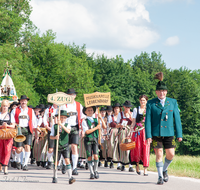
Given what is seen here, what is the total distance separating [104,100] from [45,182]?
7.91ft

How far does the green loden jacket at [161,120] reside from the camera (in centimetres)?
787

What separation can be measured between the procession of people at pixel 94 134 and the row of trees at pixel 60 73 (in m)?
23.7

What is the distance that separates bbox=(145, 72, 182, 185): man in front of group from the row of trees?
2807 cm

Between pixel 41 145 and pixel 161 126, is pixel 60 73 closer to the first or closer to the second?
pixel 41 145

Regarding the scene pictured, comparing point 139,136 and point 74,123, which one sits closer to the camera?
point 74,123

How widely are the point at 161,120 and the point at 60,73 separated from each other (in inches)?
1491

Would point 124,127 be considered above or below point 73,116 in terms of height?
below

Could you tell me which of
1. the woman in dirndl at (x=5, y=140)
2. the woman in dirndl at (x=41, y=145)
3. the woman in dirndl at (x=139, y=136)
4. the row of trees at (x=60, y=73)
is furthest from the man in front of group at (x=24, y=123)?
the row of trees at (x=60, y=73)

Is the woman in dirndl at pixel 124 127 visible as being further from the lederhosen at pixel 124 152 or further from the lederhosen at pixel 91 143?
the lederhosen at pixel 91 143

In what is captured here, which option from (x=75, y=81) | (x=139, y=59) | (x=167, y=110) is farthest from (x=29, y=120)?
(x=139, y=59)

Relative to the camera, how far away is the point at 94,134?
29.8ft

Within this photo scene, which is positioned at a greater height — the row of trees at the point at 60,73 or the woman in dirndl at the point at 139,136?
the row of trees at the point at 60,73

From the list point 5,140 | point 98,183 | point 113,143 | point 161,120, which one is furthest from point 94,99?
point 113,143

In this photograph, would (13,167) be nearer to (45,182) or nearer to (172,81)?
(45,182)
